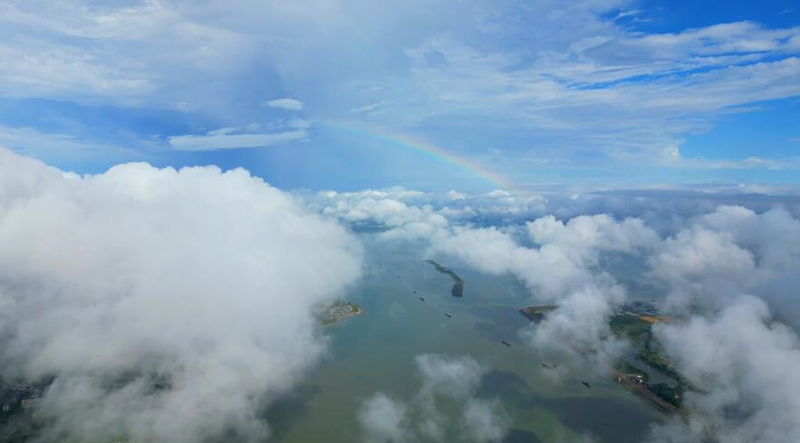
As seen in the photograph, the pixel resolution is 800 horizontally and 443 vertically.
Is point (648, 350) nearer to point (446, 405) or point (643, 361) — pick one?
point (643, 361)

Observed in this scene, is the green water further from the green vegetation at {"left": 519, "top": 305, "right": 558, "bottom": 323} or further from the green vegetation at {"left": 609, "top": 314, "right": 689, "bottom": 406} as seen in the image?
the green vegetation at {"left": 609, "top": 314, "right": 689, "bottom": 406}

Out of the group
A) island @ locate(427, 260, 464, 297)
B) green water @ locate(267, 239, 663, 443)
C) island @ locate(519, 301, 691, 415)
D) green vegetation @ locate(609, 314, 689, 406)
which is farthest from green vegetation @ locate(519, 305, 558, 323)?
island @ locate(427, 260, 464, 297)

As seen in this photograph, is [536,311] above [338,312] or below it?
above

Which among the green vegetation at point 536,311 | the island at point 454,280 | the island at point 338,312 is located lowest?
the island at point 454,280

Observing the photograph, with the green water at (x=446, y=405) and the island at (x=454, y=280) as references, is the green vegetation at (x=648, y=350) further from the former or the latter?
the island at (x=454, y=280)

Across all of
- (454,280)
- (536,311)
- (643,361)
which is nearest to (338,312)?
(536,311)

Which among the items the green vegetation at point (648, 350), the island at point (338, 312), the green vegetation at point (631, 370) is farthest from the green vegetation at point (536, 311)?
the island at point (338, 312)
